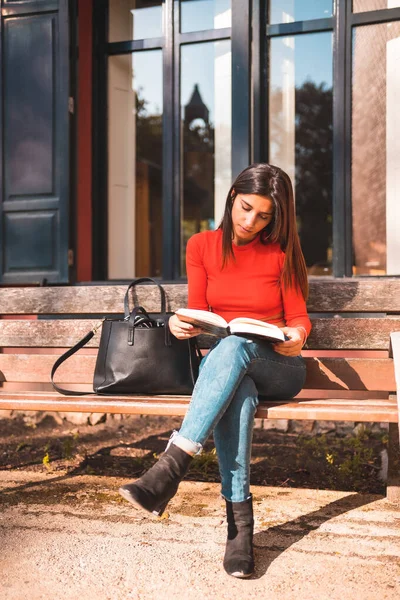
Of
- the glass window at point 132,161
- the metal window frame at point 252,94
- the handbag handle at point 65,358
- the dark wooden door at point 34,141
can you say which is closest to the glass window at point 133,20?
the glass window at point 132,161

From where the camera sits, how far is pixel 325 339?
10.2 feet

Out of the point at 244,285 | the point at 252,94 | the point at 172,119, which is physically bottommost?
the point at 244,285

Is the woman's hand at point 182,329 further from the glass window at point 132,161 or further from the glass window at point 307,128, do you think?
the glass window at point 132,161

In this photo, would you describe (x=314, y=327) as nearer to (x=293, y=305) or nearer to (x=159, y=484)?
(x=293, y=305)

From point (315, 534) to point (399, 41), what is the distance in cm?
372

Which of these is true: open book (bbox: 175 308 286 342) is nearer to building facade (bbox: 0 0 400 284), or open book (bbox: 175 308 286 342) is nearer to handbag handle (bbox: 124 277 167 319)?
handbag handle (bbox: 124 277 167 319)

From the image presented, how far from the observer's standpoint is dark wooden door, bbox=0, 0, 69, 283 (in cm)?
483

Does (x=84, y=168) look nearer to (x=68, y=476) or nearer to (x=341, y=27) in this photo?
(x=341, y=27)

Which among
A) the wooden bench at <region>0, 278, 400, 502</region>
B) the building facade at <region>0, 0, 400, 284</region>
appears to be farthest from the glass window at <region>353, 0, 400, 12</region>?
the wooden bench at <region>0, 278, 400, 502</region>

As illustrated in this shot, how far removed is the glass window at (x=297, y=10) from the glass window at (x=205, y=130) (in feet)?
1.51

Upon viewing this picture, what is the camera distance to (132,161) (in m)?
6.52

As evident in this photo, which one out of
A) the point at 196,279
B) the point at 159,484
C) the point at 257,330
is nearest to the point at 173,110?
the point at 196,279

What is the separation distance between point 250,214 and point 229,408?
82cm

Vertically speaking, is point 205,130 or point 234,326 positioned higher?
point 205,130
